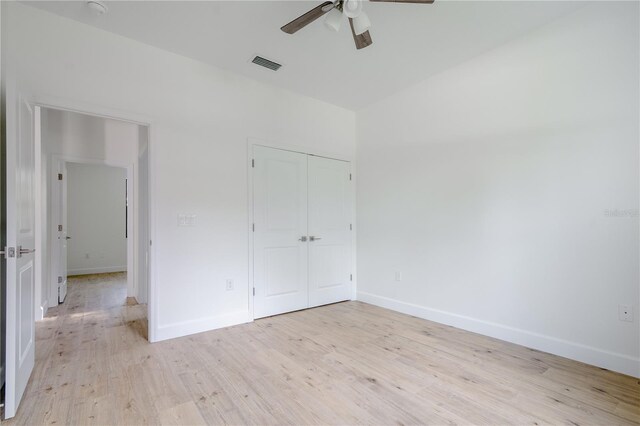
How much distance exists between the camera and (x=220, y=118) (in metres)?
3.31

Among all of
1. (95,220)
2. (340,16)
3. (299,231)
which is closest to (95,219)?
(95,220)

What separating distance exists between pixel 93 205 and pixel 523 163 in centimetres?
809

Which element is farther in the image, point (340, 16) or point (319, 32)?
point (319, 32)

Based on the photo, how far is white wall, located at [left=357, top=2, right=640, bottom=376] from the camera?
7.51ft

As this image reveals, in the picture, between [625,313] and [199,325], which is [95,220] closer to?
[199,325]

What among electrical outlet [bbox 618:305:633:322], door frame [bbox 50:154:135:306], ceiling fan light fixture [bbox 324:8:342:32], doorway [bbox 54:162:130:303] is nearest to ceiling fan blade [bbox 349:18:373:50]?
ceiling fan light fixture [bbox 324:8:342:32]

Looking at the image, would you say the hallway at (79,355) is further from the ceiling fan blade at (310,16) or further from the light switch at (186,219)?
the ceiling fan blade at (310,16)

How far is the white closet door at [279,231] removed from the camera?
356 centimetres

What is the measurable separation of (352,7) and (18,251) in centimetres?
254

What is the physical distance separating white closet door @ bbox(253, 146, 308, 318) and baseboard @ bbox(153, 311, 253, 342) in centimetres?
22

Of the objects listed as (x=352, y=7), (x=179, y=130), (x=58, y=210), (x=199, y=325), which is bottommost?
(x=199, y=325)

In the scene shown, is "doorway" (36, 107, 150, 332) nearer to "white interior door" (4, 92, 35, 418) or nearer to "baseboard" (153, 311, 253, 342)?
"baseboard" (153, 311, 253, 342)

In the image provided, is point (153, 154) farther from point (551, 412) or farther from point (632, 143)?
point (632, 143)

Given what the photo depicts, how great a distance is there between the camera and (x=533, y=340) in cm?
268
